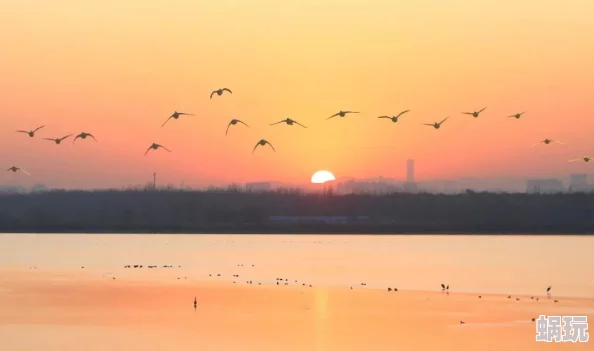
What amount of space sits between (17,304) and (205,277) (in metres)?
15.0

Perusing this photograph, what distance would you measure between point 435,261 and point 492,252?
48.0 ft

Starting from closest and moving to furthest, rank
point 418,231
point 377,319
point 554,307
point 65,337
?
1. point 65,337
2. point 377,319
3. point 554,307
4. point 418,231

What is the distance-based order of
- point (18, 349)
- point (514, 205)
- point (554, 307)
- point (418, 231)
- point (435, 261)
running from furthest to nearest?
point (514, 205) → point (418, 231) → point (435, 261) → point (554, 307) → point (18, 349)

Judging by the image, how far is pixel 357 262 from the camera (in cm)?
6994

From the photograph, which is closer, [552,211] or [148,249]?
[148,249]

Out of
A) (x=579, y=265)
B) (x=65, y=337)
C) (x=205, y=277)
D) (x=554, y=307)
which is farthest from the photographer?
(x=579, y=265)

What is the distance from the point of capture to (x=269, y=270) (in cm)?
6119

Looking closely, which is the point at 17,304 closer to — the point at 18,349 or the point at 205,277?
the point at 18,349

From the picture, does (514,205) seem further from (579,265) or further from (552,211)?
(579,265)

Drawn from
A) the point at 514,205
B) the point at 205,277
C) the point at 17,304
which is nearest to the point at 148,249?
the point at 205,277

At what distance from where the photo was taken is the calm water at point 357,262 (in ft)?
177

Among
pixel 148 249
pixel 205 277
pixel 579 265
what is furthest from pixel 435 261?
pixel 148 249

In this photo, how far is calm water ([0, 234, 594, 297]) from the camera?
177ft

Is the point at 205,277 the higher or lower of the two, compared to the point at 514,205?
lower
